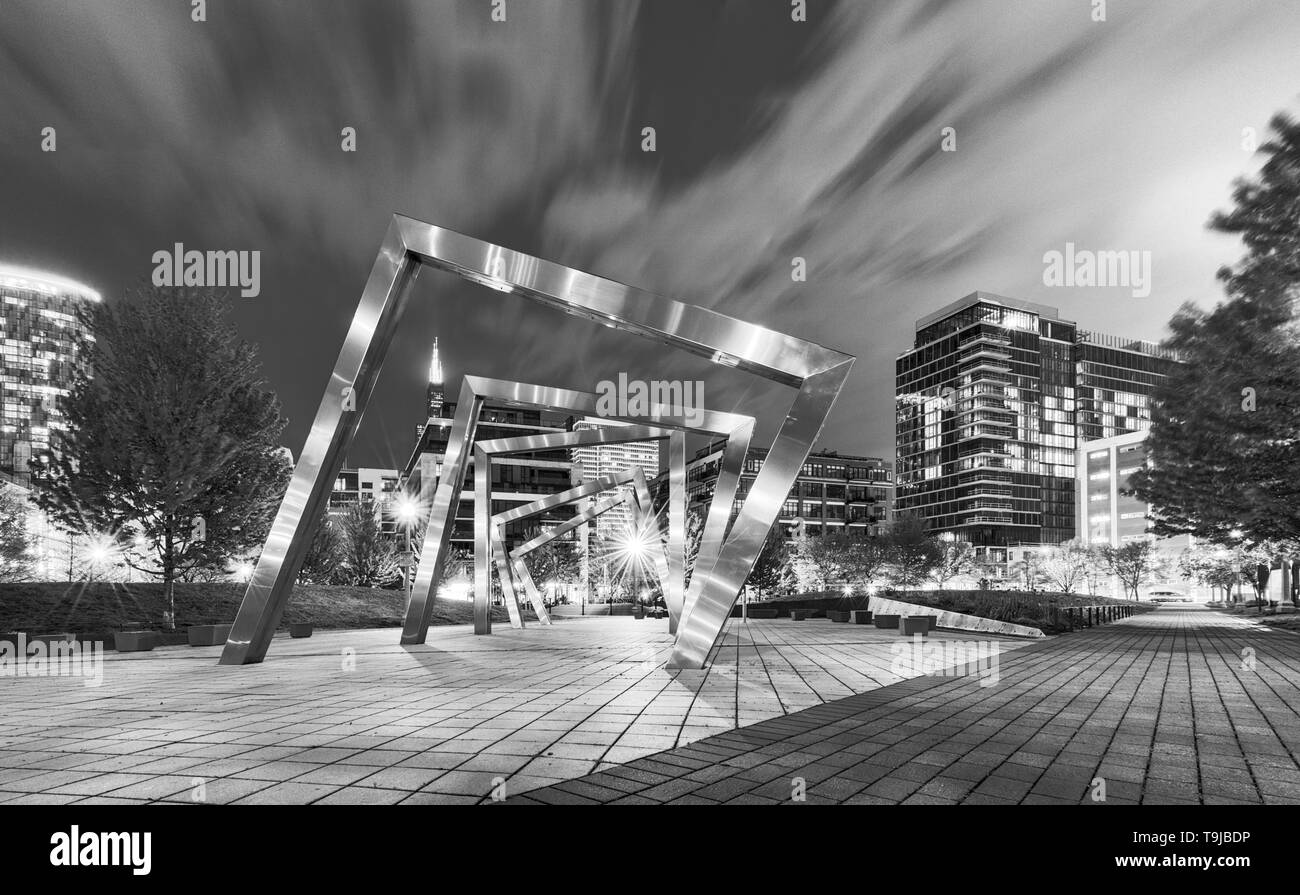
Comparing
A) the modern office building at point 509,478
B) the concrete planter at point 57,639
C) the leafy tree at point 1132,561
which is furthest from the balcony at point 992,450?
the concrete planter at point 57,639

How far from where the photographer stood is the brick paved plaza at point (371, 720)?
16.9 ft

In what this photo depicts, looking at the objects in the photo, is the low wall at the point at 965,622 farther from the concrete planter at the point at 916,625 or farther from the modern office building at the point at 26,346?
the modern office building at the point at 26,346

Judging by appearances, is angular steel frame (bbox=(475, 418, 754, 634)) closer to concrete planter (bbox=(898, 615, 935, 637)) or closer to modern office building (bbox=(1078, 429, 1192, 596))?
concrete planter (bbox=(898, 615, 935, 637))

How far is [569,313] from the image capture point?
1234cm

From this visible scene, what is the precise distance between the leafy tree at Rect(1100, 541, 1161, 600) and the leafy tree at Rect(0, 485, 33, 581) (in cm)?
11693

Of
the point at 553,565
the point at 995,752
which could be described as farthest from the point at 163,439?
the point at 553,565

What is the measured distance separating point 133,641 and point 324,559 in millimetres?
33239

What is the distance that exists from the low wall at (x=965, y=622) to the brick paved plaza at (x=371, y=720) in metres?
11.3

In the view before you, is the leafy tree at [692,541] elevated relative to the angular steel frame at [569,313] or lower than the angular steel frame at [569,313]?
lower

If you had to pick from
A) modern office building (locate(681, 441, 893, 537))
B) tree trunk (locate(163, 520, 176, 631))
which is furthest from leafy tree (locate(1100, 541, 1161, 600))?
tree trunk (locate(163, 520, 176, 631))

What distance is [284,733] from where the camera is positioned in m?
6.91

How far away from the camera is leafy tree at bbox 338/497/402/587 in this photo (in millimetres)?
50531
